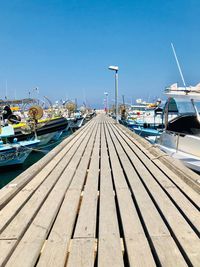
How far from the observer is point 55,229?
2.47m

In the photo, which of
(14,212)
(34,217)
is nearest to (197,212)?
(34,217)

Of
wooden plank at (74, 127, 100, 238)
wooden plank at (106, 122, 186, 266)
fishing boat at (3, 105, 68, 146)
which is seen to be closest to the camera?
wooden plank at (106, 122, 186, 266)

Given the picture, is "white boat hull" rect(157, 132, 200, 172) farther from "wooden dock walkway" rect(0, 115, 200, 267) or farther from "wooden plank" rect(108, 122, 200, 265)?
"wooden plank" rect(108, 122, 200, 265)

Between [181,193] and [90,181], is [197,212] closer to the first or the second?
[181,193]

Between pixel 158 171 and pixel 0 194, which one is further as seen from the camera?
pixel 158 171

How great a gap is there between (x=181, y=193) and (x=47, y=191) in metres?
1.85

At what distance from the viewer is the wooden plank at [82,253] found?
194 cm

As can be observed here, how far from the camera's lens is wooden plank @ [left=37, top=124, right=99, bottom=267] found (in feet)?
6.53

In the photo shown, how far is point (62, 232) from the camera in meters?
2.40

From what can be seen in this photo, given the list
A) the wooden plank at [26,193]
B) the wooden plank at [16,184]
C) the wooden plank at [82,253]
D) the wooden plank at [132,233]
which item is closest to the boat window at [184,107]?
the wooden plank at [26,193]

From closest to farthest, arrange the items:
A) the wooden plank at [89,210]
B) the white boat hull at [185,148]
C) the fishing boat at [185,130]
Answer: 1. the wooden plank at [89,210]
2. the white boat hull at [185,148]
3. the fishing boat at [185,130]

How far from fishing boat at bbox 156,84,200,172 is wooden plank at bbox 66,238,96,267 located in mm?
5068

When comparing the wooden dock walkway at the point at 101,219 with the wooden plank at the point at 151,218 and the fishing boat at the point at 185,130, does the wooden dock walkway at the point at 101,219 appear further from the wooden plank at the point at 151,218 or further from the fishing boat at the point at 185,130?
the fishing boat at the point at 185,130

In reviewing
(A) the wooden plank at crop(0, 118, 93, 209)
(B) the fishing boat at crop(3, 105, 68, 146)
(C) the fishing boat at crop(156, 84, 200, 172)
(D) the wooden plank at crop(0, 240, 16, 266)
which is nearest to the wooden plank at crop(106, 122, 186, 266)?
(D) the wooden plank at crop(0, 240, 16, 266)
